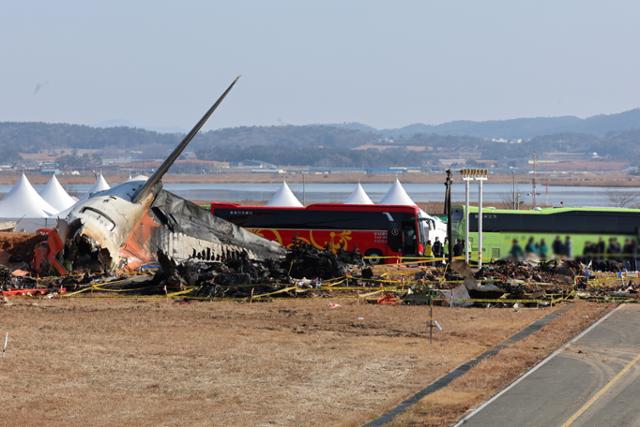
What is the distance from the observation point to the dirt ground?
63.3 feet

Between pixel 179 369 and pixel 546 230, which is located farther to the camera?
pixel 546 230

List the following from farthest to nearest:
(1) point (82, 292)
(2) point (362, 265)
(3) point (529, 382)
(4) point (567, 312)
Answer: (2) point (362, 265) → (1) point (82, 292) → (4) point (567, 312) → (3) point (529, 382)

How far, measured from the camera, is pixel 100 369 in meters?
23.1

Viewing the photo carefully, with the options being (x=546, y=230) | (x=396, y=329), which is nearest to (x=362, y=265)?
(x=546, y=230)

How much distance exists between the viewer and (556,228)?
179 feet

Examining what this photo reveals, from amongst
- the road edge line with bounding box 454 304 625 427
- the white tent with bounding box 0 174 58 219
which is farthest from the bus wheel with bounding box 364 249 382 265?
the white tent with bounding box 0 174 58 219

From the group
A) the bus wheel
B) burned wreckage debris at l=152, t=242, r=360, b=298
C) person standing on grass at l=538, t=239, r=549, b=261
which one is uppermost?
burned wreckage debris at l=152, t=242, r=360, b=298

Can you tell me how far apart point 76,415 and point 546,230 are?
1553 inches

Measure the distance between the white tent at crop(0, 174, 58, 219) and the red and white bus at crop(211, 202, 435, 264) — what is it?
2779 centimetres

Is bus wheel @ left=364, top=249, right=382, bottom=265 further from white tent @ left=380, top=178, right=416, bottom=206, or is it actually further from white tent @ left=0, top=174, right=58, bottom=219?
white tent @ left=0, top=174, right=58, bottom=219

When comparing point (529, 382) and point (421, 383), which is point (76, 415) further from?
point (529, 382)

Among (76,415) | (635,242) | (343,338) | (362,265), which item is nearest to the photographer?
(76,415)

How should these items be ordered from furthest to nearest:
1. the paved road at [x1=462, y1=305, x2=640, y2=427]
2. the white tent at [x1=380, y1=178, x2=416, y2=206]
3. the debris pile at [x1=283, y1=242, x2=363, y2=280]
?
the white tent at [x1=380, y1=178, x2=416, y2=206] → the debris pile at [x1=283, y1=242, x2=363, y2=280] → the paved road at [x1=462, y1=305, x2=640, y2=427]

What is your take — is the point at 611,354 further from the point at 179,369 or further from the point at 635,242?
the point at 635,242
